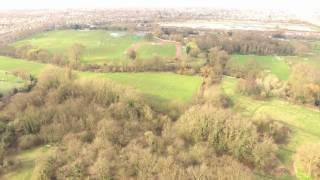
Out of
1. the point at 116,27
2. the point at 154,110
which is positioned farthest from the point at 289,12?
the point at 154,110

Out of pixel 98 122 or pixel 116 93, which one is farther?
pixel 116 93

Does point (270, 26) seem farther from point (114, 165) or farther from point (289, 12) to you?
point (114, 165)

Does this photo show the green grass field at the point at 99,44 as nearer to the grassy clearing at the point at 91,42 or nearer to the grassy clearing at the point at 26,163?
the grassy clearing at the point at 91,42

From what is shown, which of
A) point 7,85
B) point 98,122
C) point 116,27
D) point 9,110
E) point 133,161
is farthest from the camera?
point 116,27

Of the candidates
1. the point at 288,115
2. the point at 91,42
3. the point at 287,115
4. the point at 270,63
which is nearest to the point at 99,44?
the point at 91,42

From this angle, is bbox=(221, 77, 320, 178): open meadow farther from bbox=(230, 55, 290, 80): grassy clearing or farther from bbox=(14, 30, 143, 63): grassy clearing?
bbox=(14, 30, 143, 63): grassy clearing

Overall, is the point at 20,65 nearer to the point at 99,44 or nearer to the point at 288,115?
the point at 99,44

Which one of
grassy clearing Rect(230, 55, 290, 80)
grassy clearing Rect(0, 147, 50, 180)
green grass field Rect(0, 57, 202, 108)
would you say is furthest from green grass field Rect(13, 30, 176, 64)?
grassy clearing Rect(0, 147, 50, 180)
